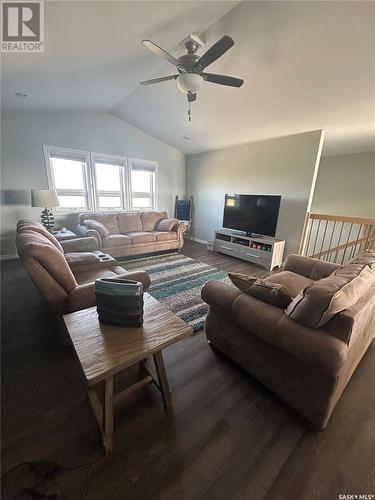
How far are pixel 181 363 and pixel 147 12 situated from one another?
3059 millimetres

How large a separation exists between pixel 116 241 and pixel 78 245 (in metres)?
0.98

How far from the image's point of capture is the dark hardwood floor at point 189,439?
992 mm

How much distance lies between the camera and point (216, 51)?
180 cm

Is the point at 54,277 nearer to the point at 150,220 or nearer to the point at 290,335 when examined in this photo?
the point at 290,335

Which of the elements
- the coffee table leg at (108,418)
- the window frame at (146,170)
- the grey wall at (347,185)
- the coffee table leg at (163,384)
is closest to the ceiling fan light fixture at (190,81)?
the coffee table leg at (163,384)

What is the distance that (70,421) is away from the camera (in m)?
1.25

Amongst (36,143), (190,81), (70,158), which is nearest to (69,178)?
(70,158)

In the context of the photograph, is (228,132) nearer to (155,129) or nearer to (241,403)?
(155,129)

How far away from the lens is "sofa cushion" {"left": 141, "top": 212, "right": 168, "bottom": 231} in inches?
189

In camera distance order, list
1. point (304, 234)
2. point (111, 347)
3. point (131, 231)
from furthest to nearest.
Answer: point (131, 231)
point (304, 234)
point (111, 347)

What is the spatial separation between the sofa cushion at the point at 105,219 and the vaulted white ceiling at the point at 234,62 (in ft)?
6.40

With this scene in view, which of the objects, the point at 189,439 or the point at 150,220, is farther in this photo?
the point at 150,220

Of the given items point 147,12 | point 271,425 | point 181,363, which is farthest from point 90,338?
point 147,12

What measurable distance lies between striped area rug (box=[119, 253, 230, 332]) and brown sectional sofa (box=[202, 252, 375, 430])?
0.70m
